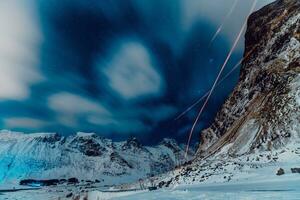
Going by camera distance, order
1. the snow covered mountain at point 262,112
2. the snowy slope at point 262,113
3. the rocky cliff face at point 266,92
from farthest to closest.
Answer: the rocky cliff face at point 266,92
the snow covered mountain at point 262,112
the snowy slope at point 262,113

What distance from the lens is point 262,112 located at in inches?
2798

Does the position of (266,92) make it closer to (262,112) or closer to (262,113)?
(262,112)

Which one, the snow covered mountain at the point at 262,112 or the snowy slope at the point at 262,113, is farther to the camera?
the snow covered mountain at the point at 262,112

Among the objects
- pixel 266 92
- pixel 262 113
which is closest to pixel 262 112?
pixel 262 113

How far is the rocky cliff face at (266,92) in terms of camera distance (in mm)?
62375

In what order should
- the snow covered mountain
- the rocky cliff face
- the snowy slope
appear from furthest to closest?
the rocky cliff face → the snow covered mountain → the snowy slope

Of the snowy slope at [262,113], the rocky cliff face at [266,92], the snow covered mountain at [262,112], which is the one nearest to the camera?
the snowy slope at [262,113]

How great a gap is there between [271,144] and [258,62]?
3950 cm

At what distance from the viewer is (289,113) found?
6175cm

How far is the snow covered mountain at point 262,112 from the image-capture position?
5016cm

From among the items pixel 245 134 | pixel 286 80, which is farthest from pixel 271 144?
pixel 286 80

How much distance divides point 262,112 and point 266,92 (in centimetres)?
811

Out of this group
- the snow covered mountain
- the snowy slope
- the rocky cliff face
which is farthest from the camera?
the rocky cliff face

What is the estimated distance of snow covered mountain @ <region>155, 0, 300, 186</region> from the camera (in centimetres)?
5016
